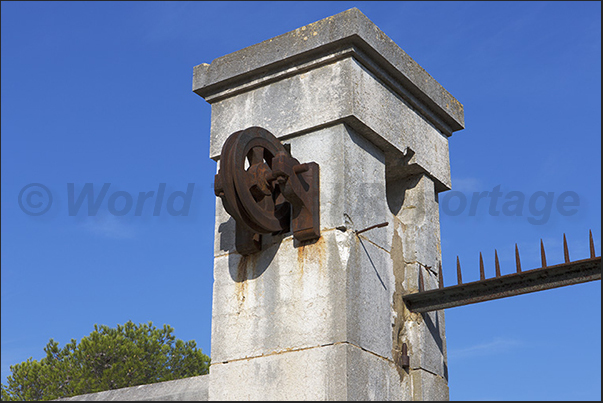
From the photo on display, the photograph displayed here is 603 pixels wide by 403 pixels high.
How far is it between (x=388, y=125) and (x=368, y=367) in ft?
5.10

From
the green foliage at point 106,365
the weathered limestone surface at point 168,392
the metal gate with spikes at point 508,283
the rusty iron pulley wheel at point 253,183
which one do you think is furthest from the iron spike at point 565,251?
the green foliage at point 106,365

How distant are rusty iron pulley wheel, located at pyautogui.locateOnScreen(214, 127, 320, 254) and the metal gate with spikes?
2.84 feet

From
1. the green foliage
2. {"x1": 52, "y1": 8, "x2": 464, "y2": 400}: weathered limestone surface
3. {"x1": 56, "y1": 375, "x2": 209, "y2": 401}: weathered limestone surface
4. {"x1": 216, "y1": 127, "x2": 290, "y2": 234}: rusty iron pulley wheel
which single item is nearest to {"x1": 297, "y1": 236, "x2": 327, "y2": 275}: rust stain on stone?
{"x1": 52, "y1": 8, "x2": 464, "y2": 400}: weathered limestone surface

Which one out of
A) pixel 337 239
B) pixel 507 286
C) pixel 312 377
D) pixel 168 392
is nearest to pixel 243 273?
pixel 337 239

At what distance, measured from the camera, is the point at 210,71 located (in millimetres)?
5309

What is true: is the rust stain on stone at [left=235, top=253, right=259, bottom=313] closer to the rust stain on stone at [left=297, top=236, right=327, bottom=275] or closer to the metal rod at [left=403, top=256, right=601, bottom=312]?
the rust stain on stone at [left=297, top=236, right=327, bottom=275]

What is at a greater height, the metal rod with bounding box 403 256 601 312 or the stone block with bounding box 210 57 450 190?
the stone block with bounding box 210 57 450 190

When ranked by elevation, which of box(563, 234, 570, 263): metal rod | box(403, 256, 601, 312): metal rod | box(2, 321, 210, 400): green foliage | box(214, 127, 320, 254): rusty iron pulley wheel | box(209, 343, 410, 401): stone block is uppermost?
box(2, 321, 210, 400): green foliage

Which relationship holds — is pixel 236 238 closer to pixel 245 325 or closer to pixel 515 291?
pixel 245 325

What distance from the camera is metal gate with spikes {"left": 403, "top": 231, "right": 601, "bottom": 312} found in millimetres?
4258

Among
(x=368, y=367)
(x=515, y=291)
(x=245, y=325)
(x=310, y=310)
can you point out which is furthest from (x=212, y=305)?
(x=515, y=291)

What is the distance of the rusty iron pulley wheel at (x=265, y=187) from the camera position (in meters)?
4.37

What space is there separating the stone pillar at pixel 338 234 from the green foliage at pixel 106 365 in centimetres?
1855

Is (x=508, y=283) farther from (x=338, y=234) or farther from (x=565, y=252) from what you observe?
(x=338, y=234)
